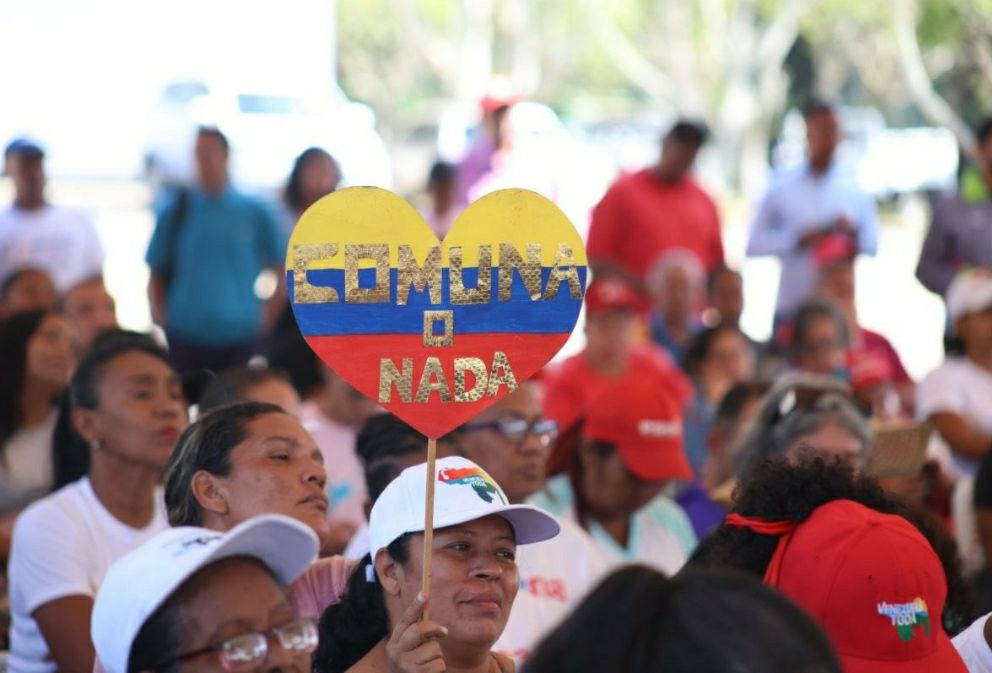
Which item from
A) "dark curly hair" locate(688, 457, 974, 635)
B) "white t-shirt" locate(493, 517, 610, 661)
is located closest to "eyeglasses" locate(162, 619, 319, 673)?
"dark curly hair" locate(688, 457, 974, 635)

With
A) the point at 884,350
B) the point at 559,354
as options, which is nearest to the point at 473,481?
the point at 884,350

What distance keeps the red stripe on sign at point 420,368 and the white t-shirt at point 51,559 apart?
103 centimetres

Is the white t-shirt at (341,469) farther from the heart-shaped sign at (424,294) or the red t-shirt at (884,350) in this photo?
the red t-shirt at (884,350)

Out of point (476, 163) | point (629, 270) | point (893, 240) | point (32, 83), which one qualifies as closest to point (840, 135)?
point (629, 270)

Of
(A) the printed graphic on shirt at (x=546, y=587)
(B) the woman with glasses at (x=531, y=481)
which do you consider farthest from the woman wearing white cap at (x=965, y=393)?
(A) the printed graphic on shirt at (x=546, y=587)

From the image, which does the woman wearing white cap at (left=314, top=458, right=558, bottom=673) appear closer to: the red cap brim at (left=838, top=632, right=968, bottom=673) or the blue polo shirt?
the red cap brim at (left=838, top=632, right=968, bottom=673)

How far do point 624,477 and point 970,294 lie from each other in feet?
9.93

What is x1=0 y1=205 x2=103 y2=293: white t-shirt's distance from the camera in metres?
8.74

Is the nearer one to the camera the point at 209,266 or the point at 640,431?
the point at 640,431

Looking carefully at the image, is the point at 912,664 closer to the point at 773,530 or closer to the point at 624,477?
the point at 773,530

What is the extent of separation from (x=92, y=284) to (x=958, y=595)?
537cm

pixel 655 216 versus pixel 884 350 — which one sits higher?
pixel 655 216

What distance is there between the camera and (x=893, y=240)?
23766 millimetres

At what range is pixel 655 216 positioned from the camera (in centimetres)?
923
